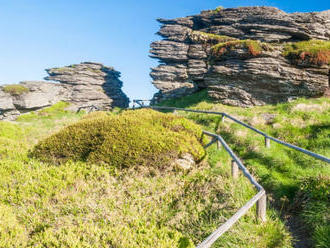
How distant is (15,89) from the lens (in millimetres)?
32844

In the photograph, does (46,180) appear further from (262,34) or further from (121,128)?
(262,34)

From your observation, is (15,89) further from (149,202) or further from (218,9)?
(149,202)

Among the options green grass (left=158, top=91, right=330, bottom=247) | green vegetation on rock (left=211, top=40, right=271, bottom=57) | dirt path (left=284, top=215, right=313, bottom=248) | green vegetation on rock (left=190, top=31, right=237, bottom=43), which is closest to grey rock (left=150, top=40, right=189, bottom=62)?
green vegetation on rock (left=190, top=31, right=237, bottom=43)

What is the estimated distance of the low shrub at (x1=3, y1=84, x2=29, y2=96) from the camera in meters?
32.3

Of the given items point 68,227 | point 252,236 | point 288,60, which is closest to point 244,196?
point 252,236

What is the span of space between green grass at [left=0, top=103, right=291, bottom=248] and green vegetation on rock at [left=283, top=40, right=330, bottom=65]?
1979 centimetres

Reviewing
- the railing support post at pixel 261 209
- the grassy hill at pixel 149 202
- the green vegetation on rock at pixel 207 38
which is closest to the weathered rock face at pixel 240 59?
the green vegetation on rock at pixel 207 38

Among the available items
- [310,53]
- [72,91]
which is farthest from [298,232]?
[72,91]

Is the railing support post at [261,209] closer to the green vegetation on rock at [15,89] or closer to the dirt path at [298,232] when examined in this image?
the dirt path at [298,232]

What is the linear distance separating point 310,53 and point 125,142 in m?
22.0

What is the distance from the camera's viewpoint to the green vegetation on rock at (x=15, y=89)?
106 feet

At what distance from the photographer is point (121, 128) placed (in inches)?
293

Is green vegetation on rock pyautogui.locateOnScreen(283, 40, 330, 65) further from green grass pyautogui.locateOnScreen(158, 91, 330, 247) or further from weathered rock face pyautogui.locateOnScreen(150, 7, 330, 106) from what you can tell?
green grass pyautogui.locateOnScreen(158, 91, 330, 247)

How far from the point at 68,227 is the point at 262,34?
3340cm
